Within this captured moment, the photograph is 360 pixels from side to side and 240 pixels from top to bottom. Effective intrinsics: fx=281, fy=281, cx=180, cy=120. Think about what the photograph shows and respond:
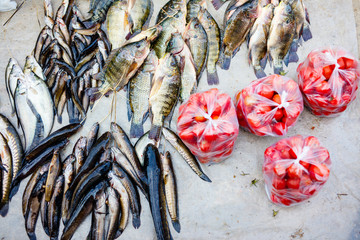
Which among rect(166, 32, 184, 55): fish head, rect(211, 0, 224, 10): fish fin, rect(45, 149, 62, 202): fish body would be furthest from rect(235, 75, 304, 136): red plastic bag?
rect(45, 149, 62, 202): fish body

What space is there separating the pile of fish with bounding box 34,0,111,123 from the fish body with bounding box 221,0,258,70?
3.93ft

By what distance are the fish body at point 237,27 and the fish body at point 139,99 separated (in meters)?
0.73

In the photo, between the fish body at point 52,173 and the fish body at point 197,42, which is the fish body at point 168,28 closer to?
the fish body at point 197,42

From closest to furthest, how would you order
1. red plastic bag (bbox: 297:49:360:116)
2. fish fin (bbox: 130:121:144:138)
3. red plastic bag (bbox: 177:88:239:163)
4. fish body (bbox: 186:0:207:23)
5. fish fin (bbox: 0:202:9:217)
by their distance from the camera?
red plastic bag (bbox: 177:88:239:163), red plastic bag (bbox: 297:49:360:116), fish fin (bbox: 0:202:9:217), fish fin (bbox: 130:121:144:138), fish body (bbox: 186:0:207:23)

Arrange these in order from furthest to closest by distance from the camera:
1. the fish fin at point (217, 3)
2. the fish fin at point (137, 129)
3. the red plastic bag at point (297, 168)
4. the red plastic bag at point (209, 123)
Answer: the fish fin at point (217, 3) → the fish fin at point (137, 129) → the red plastic bag at point (209, 123) → the red plastic bag at point (297, 168)

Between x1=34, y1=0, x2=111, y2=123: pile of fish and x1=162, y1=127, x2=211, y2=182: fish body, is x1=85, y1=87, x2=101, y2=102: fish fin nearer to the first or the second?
x1=34, y1=0, x2=111, y2=123: pile of fish

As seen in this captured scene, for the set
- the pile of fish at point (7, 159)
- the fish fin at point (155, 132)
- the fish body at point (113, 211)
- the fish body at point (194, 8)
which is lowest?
the fish body at point (113, 211)

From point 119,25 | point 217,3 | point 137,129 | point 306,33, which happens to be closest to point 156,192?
point 137,129

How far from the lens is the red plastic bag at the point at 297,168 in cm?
212

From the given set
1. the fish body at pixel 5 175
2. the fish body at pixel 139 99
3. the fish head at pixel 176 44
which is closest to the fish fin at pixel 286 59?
the fish head at pixel 176 44

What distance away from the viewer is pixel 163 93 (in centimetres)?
256

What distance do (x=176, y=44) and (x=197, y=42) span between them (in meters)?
0.22

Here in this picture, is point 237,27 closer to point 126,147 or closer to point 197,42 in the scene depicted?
point 197,42

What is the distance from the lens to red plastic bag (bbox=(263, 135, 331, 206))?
6.94 ft
